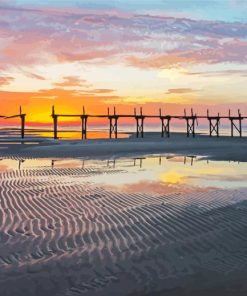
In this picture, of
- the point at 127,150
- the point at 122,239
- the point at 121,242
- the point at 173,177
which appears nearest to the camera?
the point at 121,242

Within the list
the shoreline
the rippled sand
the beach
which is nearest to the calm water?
the beach

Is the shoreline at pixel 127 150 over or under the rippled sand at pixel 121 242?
under

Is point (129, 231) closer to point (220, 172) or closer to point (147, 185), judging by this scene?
point (147, 185)

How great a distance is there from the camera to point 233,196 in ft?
40.7

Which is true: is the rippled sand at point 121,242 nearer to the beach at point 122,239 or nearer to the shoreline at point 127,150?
the beach at point 122,239

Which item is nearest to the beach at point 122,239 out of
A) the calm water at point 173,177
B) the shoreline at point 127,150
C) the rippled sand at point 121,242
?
the rippled sand at point 121,242

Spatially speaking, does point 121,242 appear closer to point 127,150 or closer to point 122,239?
point 122,239

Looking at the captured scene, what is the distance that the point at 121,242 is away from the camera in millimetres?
7531

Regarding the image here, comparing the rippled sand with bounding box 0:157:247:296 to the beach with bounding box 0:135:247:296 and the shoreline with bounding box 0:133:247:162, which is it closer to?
the beach with bounding box 0:135:247:296

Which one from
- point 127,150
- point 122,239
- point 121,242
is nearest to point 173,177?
point 122,239

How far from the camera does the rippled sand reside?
224 inches

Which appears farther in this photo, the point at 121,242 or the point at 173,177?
the point at 173,177

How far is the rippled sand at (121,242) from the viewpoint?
5691 millimetres

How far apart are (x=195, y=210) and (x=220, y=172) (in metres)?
8.99
